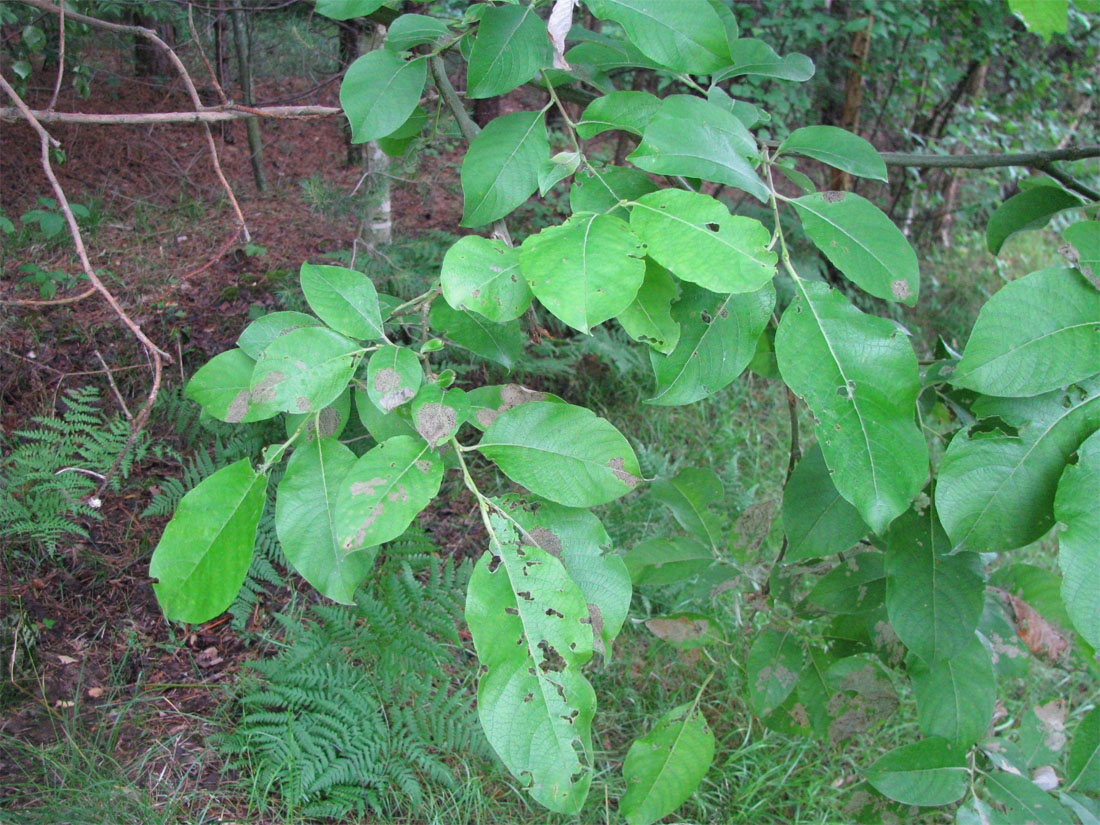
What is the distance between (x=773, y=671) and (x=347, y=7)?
47.7 inches

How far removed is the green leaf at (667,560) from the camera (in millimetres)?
1349

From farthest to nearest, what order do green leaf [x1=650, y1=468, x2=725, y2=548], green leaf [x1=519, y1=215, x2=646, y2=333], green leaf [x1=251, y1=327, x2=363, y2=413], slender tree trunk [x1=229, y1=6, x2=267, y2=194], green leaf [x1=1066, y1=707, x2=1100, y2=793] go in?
slender tree trunk [x1=229, y1=6, x2=267, y2=194] → green leaf [x1=650, y1=468, x2=725, y2=548] → green leaf [x1=1066, y1=707, x2=1100, y2=793] → green leaf [x1=251, y1=327, x2=363, y2=413] → green leaf [x1=519, y1=215, x2=646, y2=333]

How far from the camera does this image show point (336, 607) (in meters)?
2.62

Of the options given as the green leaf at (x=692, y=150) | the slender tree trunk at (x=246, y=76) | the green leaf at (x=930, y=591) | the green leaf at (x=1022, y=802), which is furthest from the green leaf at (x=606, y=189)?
the slender tree trunk at (x=246, y=76)

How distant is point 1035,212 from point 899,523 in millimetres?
733

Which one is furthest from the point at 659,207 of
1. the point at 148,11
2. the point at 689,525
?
the point at 148,11

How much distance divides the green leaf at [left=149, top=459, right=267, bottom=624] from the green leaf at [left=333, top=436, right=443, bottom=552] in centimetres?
10

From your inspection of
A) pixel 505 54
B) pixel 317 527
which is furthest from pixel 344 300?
pixel 505 54

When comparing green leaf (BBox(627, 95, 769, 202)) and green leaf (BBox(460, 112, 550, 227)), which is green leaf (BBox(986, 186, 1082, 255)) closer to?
green leaf (BBox(627, 95, 769, 202))

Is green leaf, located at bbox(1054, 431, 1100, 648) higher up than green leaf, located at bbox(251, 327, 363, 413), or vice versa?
green leaf, located at bbox(1054, 431, 1100, 648)

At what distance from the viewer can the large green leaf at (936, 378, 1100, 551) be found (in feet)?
2.39

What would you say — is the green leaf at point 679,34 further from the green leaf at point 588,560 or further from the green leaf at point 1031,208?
the green leaf at point 1031,208

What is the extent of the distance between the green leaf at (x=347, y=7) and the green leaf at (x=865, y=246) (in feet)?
1.89

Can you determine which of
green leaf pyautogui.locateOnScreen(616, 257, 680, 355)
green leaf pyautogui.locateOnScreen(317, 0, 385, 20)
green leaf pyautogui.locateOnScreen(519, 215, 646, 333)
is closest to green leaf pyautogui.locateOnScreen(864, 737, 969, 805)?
green leaf pyautogui.locateOnScreen(616, 257, 680, 355)
